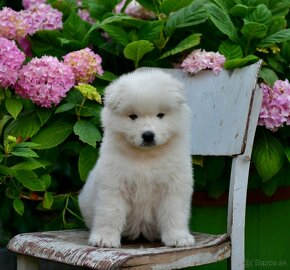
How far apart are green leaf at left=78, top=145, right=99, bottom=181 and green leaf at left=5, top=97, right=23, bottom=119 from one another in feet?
1.07

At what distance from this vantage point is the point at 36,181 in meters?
2.88

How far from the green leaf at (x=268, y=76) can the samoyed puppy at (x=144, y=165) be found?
585mm

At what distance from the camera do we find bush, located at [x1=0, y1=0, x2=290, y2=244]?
10.0 feet

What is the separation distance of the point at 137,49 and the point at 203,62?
0.32 m

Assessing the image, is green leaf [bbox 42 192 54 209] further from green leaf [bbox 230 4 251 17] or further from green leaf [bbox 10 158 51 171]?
green leaf [bbox 230 4 251 17]

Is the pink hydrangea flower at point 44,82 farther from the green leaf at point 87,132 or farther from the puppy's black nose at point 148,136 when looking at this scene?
the puppy's black nose at point 148,136

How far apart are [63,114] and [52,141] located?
150 millimetres

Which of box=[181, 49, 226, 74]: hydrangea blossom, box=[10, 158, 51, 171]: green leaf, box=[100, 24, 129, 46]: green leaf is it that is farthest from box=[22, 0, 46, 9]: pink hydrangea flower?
box=[10, 158, 51, 171]: green leaf

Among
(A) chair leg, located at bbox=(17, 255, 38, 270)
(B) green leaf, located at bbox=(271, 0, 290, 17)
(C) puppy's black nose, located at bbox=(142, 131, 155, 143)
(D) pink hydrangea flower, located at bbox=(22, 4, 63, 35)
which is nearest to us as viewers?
(C) puppy's black nose, located at bbox=(142, 131, 155, 143)

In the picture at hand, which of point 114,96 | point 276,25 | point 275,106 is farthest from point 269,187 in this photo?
point 114,96

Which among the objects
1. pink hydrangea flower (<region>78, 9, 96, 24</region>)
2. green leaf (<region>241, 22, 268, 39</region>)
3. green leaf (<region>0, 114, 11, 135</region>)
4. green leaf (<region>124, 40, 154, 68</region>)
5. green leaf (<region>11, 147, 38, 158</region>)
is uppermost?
pink hydrangea flower (<region>78, 9, 96, 24</region>)

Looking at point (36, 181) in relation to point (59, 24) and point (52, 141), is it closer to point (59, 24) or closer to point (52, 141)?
point (52, 141)

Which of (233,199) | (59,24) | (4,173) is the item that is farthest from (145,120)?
(59,24)

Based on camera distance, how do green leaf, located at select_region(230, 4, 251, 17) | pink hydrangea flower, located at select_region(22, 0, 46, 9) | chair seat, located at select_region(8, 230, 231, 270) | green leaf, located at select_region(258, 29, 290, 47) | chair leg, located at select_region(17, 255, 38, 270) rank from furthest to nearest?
pink hydrangea flower, located at select_region(22, 0, 46, 9)
green leaf, located at select_region(230, 4, 251, 17)
green leaf, located at select_region(258, 29, 290, 47)
chair leg, located at select_region(17, 255, 38, 270)
chair seat, located at select_region(8, 230, 231, 270)
